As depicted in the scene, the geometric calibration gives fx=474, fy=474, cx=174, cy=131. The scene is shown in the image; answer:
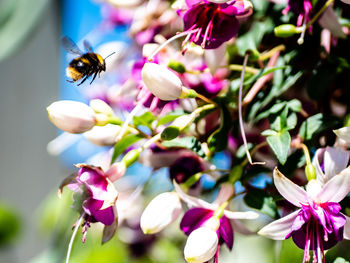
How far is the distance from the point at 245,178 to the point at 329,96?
11cm

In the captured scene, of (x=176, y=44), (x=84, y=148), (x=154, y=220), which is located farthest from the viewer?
(x=84, y=148)

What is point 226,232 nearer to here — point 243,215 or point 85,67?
point 243,215

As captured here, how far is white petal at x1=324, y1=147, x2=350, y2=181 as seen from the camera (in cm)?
30

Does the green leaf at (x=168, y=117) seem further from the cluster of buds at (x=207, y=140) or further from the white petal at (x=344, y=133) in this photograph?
the white petal at (x=344, y=133)

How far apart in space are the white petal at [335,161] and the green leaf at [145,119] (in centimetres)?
13

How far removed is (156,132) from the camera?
37cm

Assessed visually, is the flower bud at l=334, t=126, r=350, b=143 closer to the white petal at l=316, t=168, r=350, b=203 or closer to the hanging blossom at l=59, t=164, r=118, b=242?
the white petal at l=316, t=168, r=350, b=203

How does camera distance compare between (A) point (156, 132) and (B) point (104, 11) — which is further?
(B) point (104, 11)

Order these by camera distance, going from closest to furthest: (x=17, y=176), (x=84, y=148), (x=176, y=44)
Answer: (x=176, y=44), (x=84, y=148), (x=17, y=176)

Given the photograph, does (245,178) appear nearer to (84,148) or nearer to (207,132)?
(207,132)

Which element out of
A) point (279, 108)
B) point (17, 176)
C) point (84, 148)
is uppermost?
point (279, 108)

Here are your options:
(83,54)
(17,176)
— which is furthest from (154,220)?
(17,176)

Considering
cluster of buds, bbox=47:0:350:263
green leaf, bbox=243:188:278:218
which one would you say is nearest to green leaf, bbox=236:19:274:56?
cluster of buds, bbox=47:0:350:263

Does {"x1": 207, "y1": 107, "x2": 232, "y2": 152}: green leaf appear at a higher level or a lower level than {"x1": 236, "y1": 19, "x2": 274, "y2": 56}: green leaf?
lower
